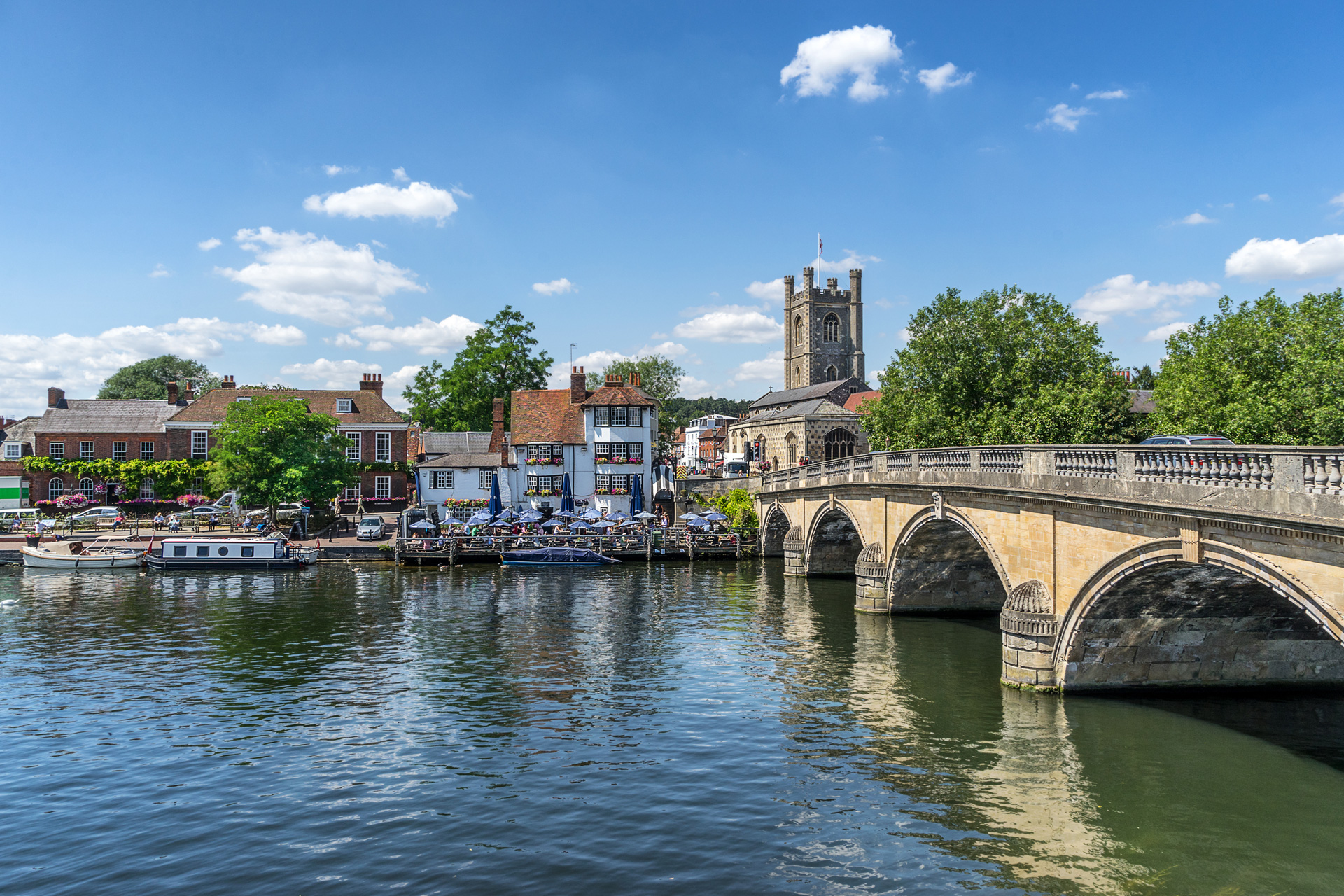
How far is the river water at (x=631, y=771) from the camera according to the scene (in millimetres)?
14312

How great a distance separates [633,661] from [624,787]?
36.3 ft

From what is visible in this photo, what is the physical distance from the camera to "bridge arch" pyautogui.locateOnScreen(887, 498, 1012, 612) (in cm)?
3406

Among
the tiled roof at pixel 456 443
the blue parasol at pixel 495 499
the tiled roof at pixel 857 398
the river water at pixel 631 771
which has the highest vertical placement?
the tiled roof at pixel 857 398

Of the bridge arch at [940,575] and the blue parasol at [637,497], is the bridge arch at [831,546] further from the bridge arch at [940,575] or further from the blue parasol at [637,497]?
the blue parasol at [637,497]

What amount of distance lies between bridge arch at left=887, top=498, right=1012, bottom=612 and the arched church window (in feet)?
159

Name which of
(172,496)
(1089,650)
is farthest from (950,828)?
(172,496)

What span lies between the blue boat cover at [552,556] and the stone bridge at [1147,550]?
24.0m

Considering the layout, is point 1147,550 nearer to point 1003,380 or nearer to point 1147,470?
point 1147,470

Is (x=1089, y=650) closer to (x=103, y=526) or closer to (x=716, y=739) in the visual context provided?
(x=716, y=739)

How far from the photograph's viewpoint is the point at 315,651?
100ft

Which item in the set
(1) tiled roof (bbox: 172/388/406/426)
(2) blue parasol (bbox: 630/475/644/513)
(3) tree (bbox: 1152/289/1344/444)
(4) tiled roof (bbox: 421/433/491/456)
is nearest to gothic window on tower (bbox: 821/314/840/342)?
(4) tiled roof (bbox: 421/433/491/456)

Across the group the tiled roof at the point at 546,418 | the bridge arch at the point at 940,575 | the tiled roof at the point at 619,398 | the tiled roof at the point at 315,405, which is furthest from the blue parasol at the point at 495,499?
the bridge arch at the point at 940,575

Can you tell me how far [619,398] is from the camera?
65.4 m

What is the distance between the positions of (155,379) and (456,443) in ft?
246
